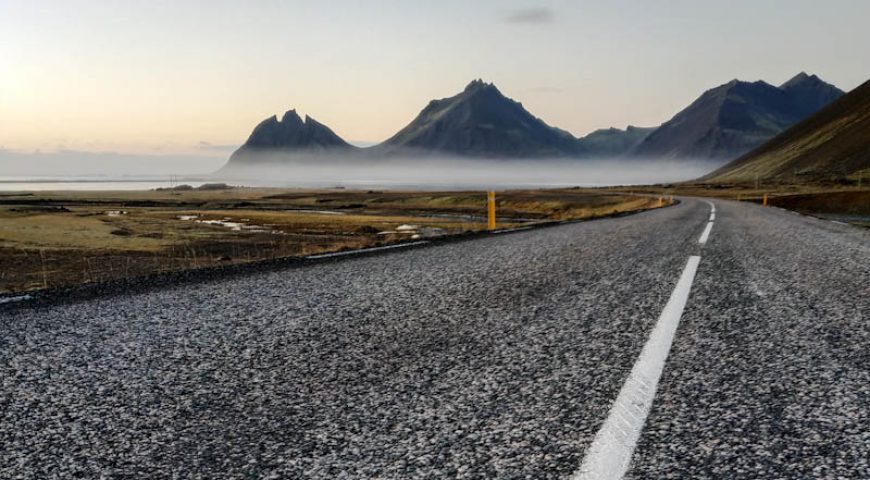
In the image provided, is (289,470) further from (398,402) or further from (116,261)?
(116,261)

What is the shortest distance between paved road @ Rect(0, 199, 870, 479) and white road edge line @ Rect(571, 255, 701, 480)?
0.06 meters

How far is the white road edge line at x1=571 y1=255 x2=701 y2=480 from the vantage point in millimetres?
2604

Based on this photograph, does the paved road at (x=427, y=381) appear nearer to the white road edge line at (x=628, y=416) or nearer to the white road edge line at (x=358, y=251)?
the white road edge line at (x=628, y=416)

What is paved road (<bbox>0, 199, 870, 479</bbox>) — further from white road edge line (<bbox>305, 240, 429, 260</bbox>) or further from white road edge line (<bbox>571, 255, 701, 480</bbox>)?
white road edge line (<bbox>305, 240, 429, 260</bbox>)

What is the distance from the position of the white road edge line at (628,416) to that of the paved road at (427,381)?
56 millimetres

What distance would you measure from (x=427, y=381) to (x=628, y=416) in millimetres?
1236

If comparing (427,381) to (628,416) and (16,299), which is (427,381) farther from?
(16,299)

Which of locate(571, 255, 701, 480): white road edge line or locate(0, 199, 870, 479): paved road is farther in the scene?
locate(0, 199, 870, 479): paved road

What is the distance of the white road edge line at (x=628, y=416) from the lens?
8.54 feet

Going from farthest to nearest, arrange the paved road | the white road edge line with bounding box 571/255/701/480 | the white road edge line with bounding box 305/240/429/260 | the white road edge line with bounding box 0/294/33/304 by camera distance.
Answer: the white road edge line with bounding box 305/240/429/260 < the white road edge line with bounding box 0/294/33/304 < the paved road < the white road edge line with bounding box 571/255/701/480

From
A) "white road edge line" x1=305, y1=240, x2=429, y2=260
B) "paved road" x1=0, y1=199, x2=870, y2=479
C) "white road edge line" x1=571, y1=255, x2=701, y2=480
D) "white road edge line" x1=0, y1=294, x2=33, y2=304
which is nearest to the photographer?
"white road edge line" x1=571, y1=255, x2=701, y2=480

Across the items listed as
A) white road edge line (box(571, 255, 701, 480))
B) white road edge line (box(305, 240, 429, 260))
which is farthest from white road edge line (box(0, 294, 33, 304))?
white road edge line (box(571, 255, 701, 480))

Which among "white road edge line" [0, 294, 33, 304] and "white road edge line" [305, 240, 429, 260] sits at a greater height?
"white road edge line" [0, 294, 33, 304]

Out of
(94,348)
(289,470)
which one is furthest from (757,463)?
(94,348)
